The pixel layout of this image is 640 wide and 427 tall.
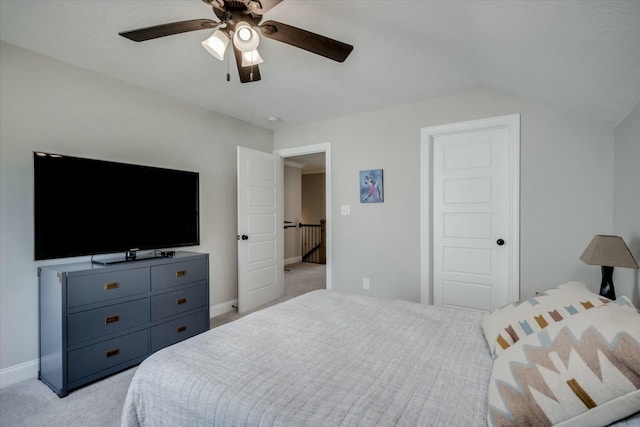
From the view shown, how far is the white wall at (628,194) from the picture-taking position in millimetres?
1916

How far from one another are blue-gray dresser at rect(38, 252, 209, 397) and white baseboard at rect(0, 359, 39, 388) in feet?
0.20

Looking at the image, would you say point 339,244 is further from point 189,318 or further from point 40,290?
point 40,290

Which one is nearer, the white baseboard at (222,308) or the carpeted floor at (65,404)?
the carpeted floor at (65,404)

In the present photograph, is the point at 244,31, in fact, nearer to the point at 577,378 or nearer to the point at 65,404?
the point at 577,378

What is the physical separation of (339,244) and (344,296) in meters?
1.81

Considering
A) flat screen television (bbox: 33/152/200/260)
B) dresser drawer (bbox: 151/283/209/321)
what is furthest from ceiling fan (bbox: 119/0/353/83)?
dresser drawer (bbox: 151/283/209/321)

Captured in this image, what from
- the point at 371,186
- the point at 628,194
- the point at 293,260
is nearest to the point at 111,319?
the point at 371,186

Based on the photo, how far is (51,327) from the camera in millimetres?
2168

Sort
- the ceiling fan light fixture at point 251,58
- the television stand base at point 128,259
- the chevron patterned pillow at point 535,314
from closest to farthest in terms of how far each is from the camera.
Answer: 1. the chevron patterned pillow at point 535,314
2. the ceiling fan light fixture at point 251,58
3. the television stand base at point 128,259

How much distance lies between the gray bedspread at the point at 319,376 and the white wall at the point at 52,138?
1803 millimetres

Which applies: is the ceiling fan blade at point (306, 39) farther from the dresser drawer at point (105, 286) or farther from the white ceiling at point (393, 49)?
the dresser drawer at point (105, 286)

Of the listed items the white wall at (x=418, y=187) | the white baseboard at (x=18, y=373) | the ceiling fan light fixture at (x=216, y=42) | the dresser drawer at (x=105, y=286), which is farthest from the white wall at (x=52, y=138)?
the ceiling fan light fixture at (x=216, y=42)

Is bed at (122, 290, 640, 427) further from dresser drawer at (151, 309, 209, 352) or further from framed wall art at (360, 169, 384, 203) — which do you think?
framed wall art at (360, 169, 384, 203)

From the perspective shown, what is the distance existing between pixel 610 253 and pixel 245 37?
2469 millimetres
